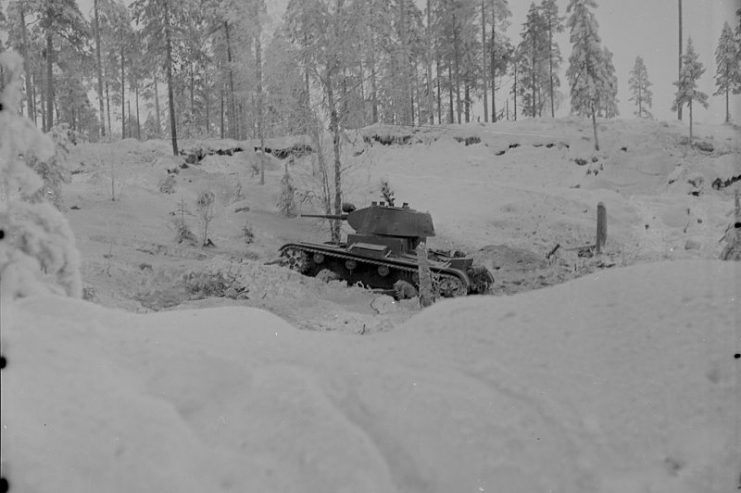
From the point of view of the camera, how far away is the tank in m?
9.66

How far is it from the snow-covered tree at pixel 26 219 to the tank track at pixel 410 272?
6719 millimetres

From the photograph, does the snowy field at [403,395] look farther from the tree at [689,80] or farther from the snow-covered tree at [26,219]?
the tree at [689,80]

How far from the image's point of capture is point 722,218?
14.5 m

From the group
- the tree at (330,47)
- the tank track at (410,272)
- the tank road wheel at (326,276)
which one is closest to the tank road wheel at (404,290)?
the tank track at (410,272)

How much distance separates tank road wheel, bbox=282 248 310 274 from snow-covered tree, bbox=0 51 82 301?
804cm

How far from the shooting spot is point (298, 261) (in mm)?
11211

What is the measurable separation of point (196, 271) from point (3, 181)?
6672mm

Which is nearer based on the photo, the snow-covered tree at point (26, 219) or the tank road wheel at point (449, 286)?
the snow-covered tree at point (26, 219)

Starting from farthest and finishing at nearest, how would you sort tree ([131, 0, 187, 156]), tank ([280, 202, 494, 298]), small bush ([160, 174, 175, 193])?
tree ([131, 0, 187, 156]), small bush ([160, 174, 175, 193]), tank ([280, 202, 494, 298])

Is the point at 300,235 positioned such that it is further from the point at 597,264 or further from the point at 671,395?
the point at 671,395

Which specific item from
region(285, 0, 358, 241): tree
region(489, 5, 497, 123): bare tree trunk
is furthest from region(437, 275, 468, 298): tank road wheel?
region(489, 5, 497, 123): bare tree trunk

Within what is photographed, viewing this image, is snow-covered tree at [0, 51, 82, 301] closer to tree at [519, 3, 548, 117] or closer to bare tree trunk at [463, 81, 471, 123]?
bare tree trunk at [463, 81, 471, 123]

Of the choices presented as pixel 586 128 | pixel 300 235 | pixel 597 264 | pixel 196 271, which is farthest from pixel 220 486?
pixel 586 128

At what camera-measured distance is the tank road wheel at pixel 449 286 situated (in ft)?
29.6
